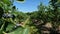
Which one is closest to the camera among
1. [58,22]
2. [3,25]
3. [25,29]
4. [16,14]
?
[25,29]

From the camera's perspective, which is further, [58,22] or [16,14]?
[58,22]

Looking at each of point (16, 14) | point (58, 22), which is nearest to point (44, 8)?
point (58, 22)

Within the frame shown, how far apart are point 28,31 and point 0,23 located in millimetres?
184

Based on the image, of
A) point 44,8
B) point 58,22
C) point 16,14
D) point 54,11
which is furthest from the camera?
point 44,8

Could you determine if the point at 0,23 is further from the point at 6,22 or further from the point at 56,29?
the point at 56,29

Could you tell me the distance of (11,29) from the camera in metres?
0.63

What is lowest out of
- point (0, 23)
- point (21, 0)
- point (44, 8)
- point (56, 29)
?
point (56, 29)

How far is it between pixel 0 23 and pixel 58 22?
10.2 m

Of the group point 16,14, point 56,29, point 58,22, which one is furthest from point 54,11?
point 16,14

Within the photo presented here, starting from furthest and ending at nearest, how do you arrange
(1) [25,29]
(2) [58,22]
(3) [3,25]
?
(2) [58,22], (3) [3,25], (1) [25,29]

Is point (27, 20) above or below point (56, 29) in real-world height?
above

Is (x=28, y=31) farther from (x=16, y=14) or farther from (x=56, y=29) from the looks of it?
(x=56, y=29)

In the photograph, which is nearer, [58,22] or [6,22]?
[6,22]

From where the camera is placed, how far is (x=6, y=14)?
0.76m
